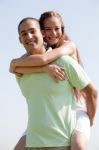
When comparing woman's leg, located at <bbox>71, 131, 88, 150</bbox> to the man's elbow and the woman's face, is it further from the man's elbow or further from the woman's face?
the woman's face

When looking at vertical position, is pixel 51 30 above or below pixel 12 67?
above

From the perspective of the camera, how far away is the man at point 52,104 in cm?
349

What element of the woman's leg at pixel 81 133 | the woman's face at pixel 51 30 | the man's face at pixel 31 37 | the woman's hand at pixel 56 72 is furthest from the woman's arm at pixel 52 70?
the woman's face at pixel 51 30

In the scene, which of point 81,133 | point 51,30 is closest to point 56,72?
point 81,133

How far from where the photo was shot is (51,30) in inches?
176

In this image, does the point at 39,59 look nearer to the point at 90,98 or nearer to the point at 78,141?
the point at 90,98

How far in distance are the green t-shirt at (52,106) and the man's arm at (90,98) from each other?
0.10 m

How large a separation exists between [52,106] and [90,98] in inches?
18.2

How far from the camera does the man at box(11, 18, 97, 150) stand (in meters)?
3.49

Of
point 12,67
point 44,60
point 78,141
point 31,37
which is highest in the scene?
point 31,37

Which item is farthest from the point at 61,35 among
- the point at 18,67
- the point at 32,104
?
the point at 32,104

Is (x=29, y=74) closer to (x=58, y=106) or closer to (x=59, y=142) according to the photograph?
(x=58, y=106)

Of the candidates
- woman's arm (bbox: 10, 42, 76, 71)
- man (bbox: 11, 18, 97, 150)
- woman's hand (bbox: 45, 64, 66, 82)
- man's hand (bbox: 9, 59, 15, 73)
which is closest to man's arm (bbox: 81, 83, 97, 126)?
man (bbox: 11, 18, 97, 150)

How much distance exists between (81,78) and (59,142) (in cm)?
62
